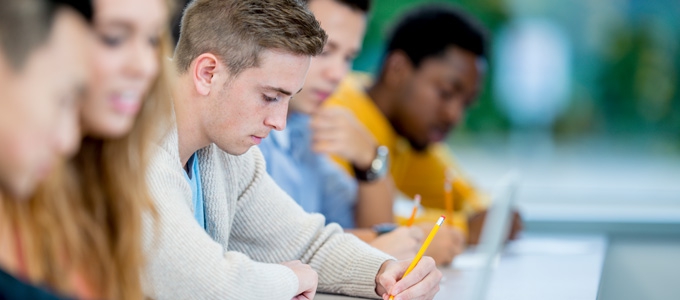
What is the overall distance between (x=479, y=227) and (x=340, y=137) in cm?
49

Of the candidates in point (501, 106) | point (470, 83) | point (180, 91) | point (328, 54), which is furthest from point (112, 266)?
point (501, 106)

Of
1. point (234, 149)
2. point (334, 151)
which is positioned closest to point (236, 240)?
point (234, 149)

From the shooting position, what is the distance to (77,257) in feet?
2.65

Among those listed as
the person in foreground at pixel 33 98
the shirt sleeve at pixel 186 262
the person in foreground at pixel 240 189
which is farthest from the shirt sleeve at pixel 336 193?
the person in foreground at pixel 33 98

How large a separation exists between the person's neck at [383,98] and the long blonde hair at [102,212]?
1624 millimetres

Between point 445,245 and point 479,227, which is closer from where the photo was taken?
point 445,245

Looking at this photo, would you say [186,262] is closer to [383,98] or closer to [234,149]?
[234,149]

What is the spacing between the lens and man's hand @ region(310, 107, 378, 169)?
1938 mm

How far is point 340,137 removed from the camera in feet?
6.44

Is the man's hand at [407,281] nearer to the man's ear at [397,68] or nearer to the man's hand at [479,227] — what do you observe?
the man's hand at [479,227]

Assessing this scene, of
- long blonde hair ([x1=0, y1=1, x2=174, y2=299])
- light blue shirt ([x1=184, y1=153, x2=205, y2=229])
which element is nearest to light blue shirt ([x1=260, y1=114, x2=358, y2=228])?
light blue shirt ([x1=184, y1=153, x2=205, y2=229])

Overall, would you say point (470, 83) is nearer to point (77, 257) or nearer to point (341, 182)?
point (341, 182)

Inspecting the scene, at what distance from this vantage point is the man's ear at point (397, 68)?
2482mm

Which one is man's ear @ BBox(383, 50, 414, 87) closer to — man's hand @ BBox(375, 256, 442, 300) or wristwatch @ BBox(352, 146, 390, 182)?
wristwatch @ BBox(352, 146, 390, 182)
